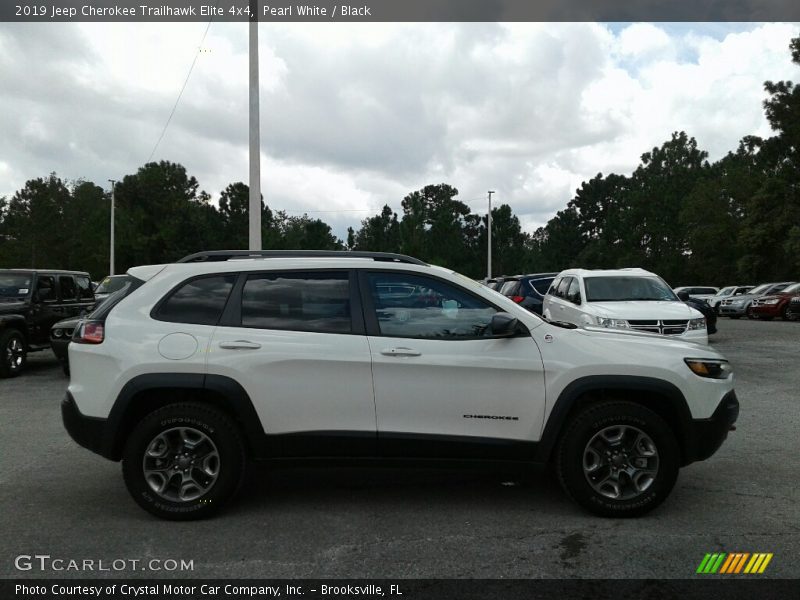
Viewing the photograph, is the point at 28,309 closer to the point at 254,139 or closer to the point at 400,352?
the point at 254,139

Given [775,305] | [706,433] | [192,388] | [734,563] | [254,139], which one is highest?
[254,139]

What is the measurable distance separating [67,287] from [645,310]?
10370mm

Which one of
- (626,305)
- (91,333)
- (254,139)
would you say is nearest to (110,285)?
(254,139)

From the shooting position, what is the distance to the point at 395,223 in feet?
300

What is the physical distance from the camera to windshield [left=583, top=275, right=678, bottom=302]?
1119 centimetres

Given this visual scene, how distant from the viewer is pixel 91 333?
4.51 meters

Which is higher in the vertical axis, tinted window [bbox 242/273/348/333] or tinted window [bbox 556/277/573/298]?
tinted window [bbox 556/277/573/298]

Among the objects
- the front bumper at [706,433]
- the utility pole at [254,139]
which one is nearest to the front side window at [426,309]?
the front bumper at [706,433]

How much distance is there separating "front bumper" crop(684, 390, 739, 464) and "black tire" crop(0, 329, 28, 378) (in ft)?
34.4

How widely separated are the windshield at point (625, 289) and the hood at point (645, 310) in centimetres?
27

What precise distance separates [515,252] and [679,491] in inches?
3445

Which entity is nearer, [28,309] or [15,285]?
[28,309]

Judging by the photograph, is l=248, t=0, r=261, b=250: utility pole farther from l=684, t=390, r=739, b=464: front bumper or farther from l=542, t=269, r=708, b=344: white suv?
l=684, t=390, r=739, b=464: front bumper

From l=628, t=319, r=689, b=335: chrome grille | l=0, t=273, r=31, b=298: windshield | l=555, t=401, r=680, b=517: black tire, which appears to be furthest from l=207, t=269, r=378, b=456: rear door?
l=0, t=273, r=31, b=298: windshield
